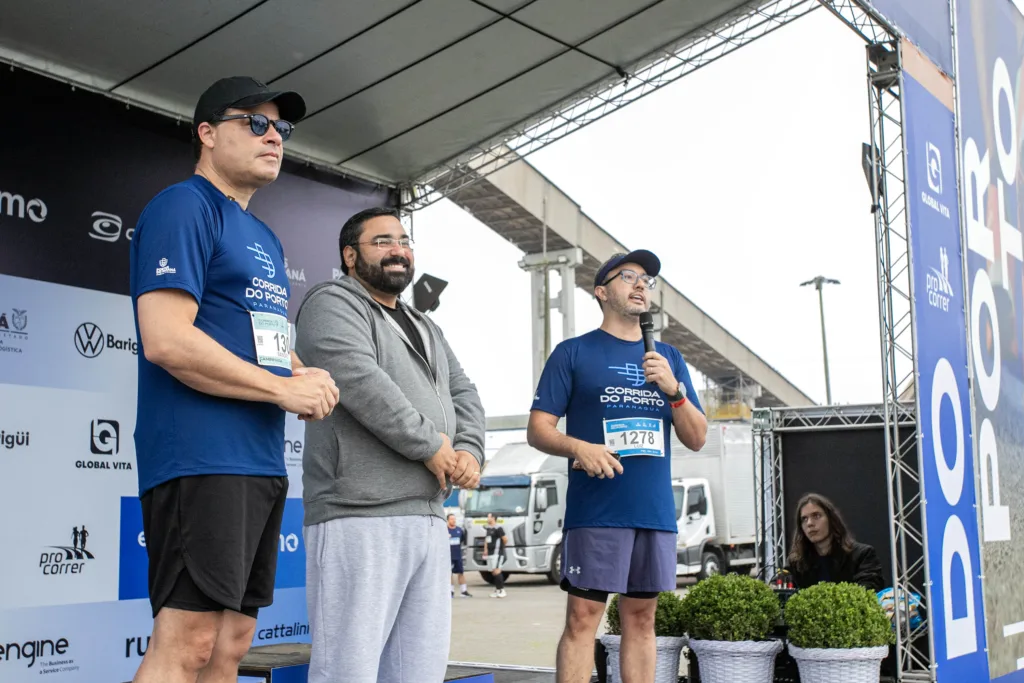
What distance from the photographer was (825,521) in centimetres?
585

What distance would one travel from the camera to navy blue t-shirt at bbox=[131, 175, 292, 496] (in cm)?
195

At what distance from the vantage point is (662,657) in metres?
4.73

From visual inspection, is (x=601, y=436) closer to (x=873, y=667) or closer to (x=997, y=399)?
(x=873, y=667)

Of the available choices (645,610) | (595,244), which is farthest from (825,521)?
(595,244)

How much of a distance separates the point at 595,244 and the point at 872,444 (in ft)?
56.5

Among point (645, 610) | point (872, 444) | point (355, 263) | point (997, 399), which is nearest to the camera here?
point (355, 263)

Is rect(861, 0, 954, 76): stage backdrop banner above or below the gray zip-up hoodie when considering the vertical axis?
above

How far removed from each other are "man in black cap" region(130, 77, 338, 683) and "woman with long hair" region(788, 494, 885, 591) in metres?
4.41

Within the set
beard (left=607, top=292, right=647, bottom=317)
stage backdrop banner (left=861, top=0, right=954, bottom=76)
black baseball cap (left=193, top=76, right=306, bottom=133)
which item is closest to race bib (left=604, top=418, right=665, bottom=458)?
beard (left=607, top=292, right=647, bottom=317)

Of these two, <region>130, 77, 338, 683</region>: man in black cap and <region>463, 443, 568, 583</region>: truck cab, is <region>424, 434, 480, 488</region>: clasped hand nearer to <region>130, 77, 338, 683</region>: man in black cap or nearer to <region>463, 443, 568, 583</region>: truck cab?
<region>130, 77, 338, 683</region>: man in black cap

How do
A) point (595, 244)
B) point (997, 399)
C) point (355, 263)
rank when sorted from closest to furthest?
point (355, 263) → point (997, 399) → point (595, 244)

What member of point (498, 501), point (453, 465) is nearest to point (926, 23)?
point (453, 465)

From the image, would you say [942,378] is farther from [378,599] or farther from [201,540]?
[201,540]

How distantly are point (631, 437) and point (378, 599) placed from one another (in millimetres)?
1442
